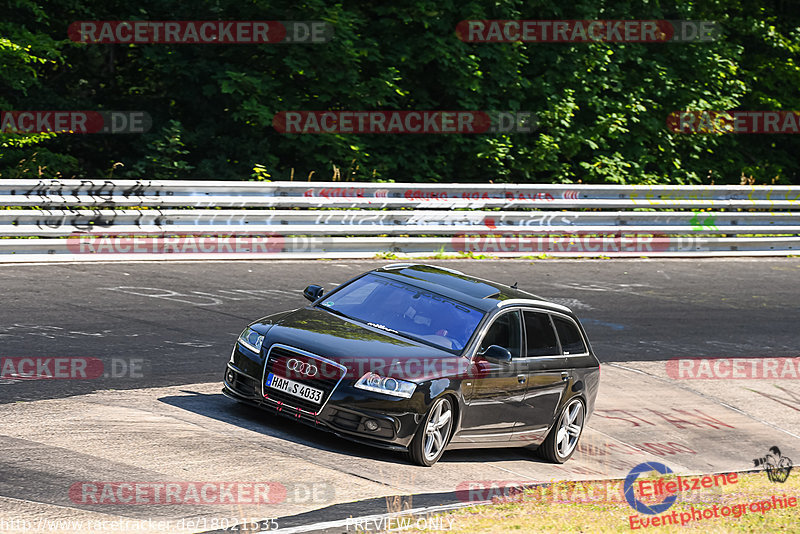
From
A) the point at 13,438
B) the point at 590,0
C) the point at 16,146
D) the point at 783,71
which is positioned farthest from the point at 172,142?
the point at 783,71

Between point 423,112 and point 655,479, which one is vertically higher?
point 423,112

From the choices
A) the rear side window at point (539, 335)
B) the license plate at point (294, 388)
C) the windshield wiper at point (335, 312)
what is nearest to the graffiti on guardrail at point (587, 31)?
the rear side window at point (539, 335)

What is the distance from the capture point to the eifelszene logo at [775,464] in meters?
10.5

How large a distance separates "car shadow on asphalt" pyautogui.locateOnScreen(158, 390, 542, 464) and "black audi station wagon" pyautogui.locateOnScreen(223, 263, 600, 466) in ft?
0.69

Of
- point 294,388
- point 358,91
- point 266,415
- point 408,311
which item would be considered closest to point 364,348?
point 294,388

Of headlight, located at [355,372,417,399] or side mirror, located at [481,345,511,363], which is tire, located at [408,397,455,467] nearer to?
headlight, located at [355,372,417,399]

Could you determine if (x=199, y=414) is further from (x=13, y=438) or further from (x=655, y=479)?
Result: (x=655, y=479)

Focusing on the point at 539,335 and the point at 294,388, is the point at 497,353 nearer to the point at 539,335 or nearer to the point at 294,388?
the point at 539,335

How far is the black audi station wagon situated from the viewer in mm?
8914

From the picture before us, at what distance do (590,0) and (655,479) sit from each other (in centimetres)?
1783

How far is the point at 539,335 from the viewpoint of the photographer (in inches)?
411

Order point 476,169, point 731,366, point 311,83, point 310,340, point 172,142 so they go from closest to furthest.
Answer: point 310,340 → point 731,366 → point 172,142 → point 311,83 → point 476,169

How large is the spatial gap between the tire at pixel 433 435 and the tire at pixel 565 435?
165 cm

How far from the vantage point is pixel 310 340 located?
30.4 ft
